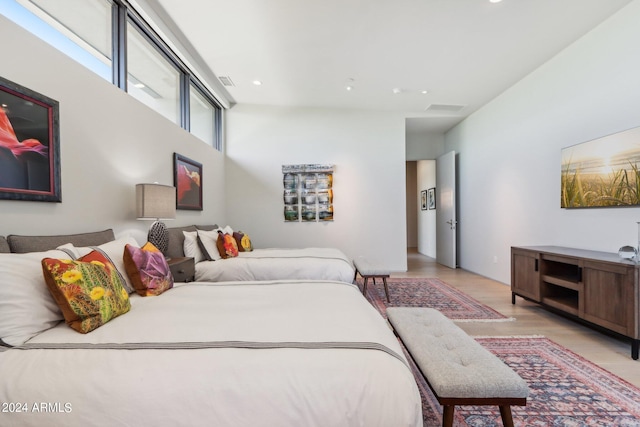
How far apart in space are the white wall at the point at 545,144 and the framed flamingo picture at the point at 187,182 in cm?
468

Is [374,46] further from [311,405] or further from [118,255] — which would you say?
[311,405]

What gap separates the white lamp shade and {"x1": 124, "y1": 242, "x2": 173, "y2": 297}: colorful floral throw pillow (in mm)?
803

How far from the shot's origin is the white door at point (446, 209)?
18.7 feet

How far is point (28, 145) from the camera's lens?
6.01ft

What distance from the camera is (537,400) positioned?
1.68 metres

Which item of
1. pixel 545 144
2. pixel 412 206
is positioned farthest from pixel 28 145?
pixel 412 206

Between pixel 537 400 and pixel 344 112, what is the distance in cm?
484

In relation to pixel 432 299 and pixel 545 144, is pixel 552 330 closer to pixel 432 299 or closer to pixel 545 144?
pixel 432 299

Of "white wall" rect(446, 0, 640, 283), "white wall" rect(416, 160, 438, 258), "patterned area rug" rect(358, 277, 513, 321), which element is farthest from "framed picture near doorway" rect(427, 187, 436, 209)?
"patterned area rug" rect(358, 277, 513, 321)

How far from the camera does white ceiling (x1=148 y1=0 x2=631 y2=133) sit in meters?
2.67

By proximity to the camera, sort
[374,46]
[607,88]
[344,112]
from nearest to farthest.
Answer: [607,88] < [374,46] < [344,112]

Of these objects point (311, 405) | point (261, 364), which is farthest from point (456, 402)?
point (261, 364)

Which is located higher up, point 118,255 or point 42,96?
point 42,96

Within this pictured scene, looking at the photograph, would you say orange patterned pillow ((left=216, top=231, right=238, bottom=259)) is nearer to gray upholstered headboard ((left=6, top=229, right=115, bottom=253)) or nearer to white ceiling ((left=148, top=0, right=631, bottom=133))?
gray upholstered headboard ((left=6, top=229, right=115, bottom=253))
